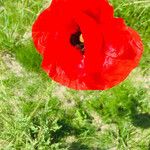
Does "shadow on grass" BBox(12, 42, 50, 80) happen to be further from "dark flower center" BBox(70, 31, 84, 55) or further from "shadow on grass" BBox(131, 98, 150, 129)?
"dark flower center" BBox(70, 31, 84, 55)

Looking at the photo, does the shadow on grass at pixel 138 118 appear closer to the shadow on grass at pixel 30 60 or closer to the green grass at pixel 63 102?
the green grass at pixel 63 102

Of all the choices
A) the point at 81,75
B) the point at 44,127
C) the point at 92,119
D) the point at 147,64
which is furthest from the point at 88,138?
the point at 81,75

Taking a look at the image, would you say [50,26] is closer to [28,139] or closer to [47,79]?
[28,139]

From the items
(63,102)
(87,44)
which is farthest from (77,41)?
(63,102)

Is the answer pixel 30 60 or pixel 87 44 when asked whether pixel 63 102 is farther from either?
pixel 87 44

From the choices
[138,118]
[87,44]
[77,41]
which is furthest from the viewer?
[138,118]

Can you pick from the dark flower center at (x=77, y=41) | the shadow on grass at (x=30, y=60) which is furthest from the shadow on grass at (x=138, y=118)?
the dark flower center at (x=77, y=41)

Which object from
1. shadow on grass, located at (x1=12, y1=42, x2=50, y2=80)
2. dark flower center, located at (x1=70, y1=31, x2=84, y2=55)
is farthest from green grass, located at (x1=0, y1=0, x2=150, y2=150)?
dark flower center, located at (x1=70, y1=31, x2=84, y2=55)
